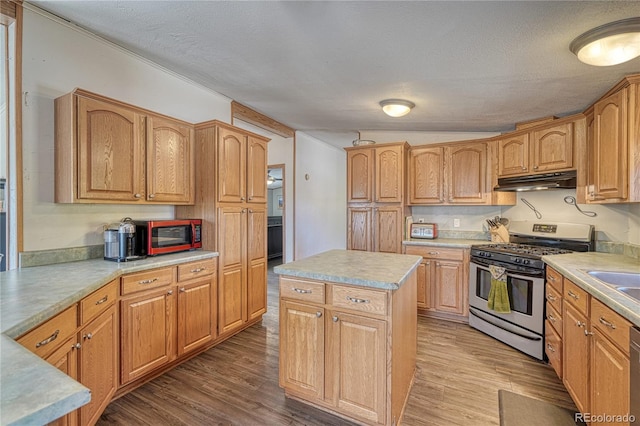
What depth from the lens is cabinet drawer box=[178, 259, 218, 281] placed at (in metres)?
2.46

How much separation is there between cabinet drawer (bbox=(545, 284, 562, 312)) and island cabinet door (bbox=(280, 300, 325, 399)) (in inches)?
73.9

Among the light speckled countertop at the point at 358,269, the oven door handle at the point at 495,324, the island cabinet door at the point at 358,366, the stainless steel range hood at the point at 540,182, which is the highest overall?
the stainless steel range hood at the point at 540,182

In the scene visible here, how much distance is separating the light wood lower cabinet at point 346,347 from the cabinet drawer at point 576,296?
1.02m

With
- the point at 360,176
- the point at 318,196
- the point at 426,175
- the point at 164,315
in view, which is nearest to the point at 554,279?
the point at 426,175

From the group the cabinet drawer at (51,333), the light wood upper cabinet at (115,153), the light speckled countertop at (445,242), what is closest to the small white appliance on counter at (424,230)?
the light speckled countertop at (445,242)

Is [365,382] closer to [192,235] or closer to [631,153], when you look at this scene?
[192,235]

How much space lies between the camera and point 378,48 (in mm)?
2121

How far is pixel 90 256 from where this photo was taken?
91.0 inches

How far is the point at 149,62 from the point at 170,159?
3.00 feet

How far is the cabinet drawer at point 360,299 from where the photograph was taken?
1.70m

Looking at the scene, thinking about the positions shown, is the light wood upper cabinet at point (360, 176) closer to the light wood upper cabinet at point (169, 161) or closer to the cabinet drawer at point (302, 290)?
the light wood upper cabinet at point (169, 161)

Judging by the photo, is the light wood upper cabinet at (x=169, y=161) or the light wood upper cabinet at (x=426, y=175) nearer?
the light wood upper cabinet at (x=169, y=161)

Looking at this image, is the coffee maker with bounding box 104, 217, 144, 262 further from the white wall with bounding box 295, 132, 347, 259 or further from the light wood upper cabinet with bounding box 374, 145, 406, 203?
the white wall with bounding box 295, 132, 347, 259

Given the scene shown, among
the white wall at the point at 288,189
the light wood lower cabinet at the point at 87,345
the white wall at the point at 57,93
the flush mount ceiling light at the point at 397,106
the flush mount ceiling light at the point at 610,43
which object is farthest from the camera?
the white wall at the point at 288,189
